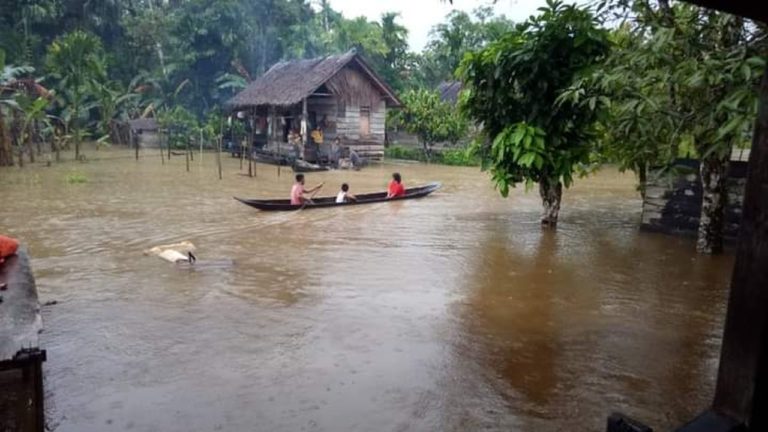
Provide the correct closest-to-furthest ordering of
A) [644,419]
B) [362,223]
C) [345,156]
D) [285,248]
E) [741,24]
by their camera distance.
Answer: [644,419], [741,24], [285,248], [362,223], [345,156]

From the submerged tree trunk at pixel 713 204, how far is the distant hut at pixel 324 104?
17791 mm

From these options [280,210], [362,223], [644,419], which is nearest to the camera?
[644,419]

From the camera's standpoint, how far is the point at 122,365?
17.3 feet

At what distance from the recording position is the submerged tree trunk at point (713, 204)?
891 centimetres

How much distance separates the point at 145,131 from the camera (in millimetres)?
32531

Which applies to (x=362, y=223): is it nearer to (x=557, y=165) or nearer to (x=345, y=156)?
(x=557, y=165)

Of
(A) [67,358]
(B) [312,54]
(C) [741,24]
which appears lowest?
(A) [67,358]

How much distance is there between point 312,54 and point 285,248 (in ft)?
109

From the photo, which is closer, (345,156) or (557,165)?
(557,165)

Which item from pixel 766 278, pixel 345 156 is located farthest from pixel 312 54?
pixel 766 278

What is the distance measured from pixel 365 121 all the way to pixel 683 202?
61.2 ft

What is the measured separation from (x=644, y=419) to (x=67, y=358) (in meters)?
4.86

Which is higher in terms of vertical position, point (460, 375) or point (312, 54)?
point (312, 54)

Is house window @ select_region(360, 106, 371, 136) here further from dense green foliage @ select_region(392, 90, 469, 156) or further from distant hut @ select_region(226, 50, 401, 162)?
dense green foliage @ select_region(392, 90, 469, 156)
